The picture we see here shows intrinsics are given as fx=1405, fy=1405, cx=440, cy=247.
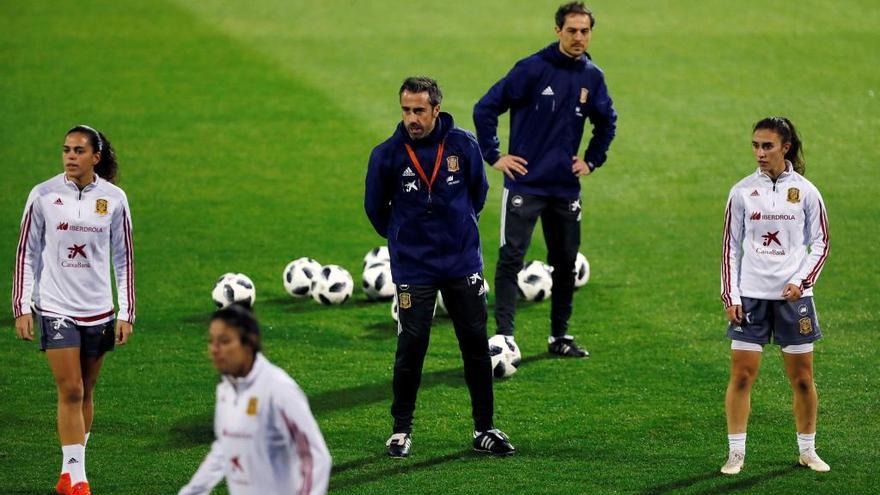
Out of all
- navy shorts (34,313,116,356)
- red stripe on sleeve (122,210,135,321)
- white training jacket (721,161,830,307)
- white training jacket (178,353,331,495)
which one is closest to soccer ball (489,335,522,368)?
white training jacket (721,161,830,307)

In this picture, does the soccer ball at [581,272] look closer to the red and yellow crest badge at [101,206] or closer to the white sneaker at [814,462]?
the white sneaker at [814,462]

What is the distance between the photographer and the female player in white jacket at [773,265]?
8.68 metres

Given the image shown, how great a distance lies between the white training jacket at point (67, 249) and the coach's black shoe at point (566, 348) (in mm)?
4518

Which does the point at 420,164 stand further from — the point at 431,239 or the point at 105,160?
the point at 105,160

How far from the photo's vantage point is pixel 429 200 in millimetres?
9062

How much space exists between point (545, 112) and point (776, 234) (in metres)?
3.20

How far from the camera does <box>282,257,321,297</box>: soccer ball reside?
45.2 ft

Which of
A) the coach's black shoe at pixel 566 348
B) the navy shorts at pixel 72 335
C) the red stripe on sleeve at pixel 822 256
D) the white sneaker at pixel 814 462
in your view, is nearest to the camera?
the navy shorts at pixel 72 335

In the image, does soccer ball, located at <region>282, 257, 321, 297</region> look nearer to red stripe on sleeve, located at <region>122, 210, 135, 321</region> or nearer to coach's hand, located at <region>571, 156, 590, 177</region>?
coach's hand, located at <region>571, 156, 590, 177</region>

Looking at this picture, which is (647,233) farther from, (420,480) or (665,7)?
(665,7)

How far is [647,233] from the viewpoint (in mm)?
16641

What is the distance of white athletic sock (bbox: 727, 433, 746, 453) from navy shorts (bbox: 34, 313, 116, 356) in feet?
12.9

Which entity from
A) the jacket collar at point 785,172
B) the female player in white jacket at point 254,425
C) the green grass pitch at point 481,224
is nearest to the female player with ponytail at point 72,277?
the green grass pitch at point 481,224

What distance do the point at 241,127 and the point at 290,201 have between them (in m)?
3.86
